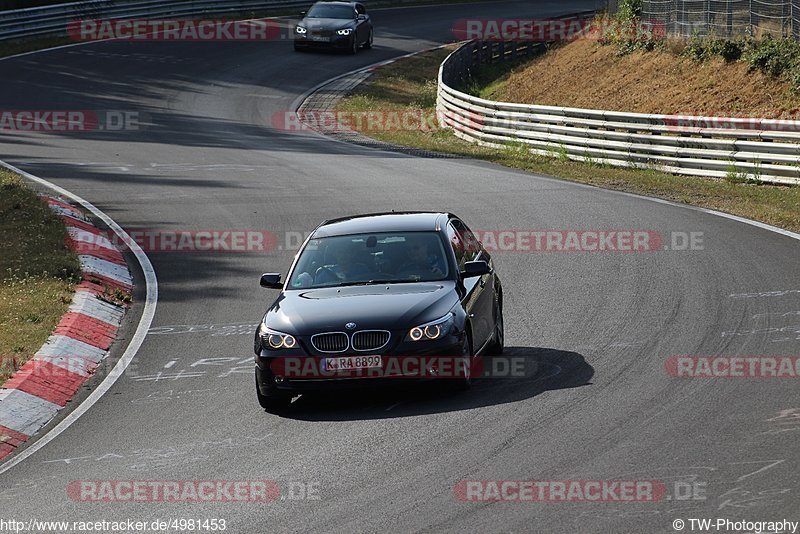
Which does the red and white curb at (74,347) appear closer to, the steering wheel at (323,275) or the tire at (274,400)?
the tire at (274,400)

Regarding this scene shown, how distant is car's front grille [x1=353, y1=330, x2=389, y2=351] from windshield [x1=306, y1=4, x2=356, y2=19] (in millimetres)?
37645

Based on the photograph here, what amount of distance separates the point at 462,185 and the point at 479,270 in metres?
12.1

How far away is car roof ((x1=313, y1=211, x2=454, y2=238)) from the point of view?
39.0 feet

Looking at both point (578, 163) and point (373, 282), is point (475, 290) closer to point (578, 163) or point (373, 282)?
point (373, 282)

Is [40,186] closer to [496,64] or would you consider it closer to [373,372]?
[373,372]

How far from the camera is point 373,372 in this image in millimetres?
10203

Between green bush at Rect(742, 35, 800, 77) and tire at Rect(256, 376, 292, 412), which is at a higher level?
tire at Rect(256, 376, 292, 412)

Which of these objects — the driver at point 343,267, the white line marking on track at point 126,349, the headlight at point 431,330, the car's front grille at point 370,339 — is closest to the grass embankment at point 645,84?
the white line marking on track at point 126,349

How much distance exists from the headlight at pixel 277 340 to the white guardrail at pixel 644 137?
1449 centimetres

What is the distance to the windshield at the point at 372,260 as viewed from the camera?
11367mm

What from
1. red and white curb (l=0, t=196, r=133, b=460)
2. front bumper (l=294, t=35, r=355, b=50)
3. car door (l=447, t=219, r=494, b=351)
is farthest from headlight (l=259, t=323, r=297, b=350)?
front bumper (l=294, t=35, r=355, b=50)

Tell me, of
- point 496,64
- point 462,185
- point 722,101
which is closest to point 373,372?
point 462,185

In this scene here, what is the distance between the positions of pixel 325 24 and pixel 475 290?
36068 mm

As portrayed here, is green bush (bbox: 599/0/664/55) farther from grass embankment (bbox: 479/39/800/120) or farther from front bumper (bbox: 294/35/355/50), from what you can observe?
front bumper (bbox: 294/35/355/50)
